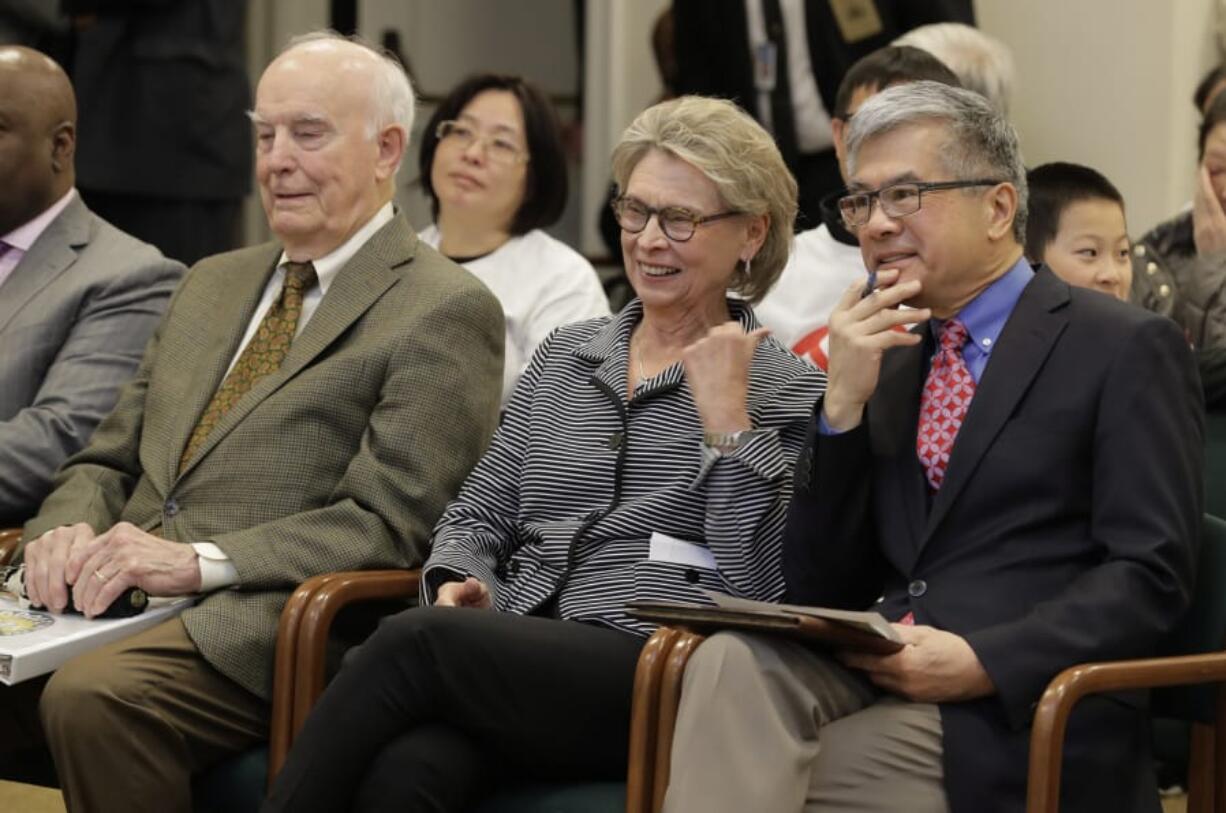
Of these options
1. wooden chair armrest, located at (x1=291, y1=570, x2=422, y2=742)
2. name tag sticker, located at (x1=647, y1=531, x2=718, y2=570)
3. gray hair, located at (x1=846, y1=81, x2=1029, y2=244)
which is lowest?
wooden chair armrest, located at (x1=291, y1=570, x2=422, y2=742)

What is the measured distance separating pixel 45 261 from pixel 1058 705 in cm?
225

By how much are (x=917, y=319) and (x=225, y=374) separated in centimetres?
134

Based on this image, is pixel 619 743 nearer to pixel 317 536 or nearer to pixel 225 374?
pixel 317 536

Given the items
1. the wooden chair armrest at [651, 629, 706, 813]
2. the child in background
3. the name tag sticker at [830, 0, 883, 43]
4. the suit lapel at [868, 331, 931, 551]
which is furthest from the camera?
the name tag sticker at [830, 0, 883, 43]

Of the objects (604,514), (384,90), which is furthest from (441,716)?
(384,90)

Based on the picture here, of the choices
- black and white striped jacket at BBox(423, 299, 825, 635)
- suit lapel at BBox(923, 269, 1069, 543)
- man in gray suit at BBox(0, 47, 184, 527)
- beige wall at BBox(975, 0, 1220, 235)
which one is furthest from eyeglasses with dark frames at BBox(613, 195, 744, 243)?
beige wall at BBox(975, 0, 1220, 235)

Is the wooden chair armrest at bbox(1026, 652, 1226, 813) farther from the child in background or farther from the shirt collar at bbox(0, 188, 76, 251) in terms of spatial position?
the shirt collar at bbox(0, 188, 76, 251)

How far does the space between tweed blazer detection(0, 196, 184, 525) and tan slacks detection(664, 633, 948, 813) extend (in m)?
1.55

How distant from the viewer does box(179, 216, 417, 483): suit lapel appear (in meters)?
3.29

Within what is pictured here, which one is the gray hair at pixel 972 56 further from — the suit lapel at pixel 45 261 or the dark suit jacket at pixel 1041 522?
the suit lapel at pixel 45 261

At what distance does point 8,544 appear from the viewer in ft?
11.2

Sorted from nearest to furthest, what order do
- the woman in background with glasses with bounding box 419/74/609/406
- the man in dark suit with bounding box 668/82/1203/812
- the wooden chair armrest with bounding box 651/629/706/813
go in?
the man in dark suit with bounding box 668/82/1203/812 < the wooden chair armrest with bounding box 651/629/706/813 < the woman in background with glasses with bounding box 419/74/609/406

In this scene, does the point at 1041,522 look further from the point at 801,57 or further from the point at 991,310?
the point at 801,57

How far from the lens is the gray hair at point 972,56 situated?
166 inches
